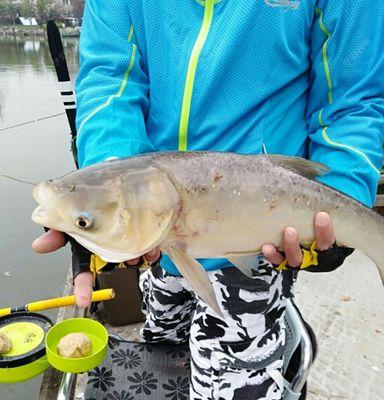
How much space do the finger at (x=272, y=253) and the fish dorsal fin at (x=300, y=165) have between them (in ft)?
0.77

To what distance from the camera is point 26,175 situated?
24.5 feet

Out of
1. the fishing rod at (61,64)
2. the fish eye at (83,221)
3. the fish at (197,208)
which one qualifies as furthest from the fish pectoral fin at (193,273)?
the fishing rod at (61,64)

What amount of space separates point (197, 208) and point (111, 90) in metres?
0.63

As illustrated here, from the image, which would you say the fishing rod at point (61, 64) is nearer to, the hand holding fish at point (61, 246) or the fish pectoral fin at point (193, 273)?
the hand holding fish at point (61, 246)

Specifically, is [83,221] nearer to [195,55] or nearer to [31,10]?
[195,55]

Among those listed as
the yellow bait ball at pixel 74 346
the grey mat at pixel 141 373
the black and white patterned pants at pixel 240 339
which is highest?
the black and white patterned pants at pixel 240 339

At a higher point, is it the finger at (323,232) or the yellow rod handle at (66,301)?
the finger at (323,232)

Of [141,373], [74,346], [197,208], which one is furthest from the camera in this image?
[141,373]

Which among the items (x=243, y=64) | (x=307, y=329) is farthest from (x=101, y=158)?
(x=307, y=329)

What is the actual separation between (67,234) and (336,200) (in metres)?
0.78

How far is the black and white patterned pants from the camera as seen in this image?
1.60 meters

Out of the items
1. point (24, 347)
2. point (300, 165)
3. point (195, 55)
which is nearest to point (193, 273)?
point (300, 165)

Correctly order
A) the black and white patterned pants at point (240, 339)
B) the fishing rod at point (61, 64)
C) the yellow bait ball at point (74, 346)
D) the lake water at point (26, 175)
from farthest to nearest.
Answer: the lake water at point (26, 175), the fishing rod at point (61, 64), the yellow bait ball at point (74, 346), the black and white patterned pants at point (240, 339)

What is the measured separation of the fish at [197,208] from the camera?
113 centimetres
